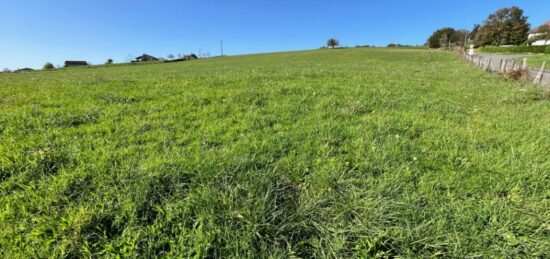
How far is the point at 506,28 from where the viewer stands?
66.6 meters

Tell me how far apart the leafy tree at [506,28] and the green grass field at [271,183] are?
89.6m

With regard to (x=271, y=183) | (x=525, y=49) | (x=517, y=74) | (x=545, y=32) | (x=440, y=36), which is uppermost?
(x=440, y=36)

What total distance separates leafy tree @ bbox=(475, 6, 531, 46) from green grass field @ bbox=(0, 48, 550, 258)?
89.6 metres

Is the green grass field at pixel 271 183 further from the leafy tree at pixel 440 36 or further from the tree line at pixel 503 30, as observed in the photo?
the leafy tree at pixel 440 36

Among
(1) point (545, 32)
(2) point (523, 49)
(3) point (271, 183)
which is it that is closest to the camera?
(3) point (271, 183)

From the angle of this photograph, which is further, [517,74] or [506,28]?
[506,28]

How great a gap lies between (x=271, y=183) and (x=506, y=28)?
9545 centimetres

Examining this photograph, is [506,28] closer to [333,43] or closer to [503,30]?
[503,30]

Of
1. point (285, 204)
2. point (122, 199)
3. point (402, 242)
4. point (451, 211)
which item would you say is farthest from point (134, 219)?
point (451, 211)

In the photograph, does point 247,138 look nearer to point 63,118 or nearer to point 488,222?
point 488,222

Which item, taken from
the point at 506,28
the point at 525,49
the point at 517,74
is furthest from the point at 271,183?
the point at 506,28

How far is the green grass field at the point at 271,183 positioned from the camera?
1.79 meters

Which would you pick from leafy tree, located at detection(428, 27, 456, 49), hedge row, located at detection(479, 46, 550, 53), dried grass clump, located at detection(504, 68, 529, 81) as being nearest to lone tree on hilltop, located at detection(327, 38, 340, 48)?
leafy tree, located at detection(428, 27, 456, 49)

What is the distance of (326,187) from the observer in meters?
2.39
